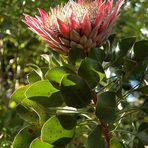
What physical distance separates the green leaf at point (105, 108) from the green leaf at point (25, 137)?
0.29 m

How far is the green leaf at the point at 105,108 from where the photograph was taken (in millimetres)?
1345

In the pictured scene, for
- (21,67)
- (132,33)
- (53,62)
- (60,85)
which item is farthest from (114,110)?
(21,67)

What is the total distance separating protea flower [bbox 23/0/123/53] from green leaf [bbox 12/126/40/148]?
284 millimetres

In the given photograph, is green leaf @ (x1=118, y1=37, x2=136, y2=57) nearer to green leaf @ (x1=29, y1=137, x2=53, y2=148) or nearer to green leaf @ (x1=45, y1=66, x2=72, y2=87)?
green leaf @ (x1=45, y1=66, x2=72, y2=87)

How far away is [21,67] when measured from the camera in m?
4.04

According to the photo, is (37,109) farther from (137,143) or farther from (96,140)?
(137,143)

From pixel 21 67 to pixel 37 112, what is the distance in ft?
8.50

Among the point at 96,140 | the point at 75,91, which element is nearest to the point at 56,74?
the point at 75,91

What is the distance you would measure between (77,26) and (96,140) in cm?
32

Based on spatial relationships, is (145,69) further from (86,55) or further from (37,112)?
(37,112)

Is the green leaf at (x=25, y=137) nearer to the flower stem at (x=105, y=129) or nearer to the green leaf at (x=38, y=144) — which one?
the green leaf at (x=38, y=144)

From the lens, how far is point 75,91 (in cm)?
136

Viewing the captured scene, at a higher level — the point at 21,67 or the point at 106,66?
the point at 106,66

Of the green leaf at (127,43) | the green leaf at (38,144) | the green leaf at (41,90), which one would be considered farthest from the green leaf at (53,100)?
the green leaf at (127,43)
